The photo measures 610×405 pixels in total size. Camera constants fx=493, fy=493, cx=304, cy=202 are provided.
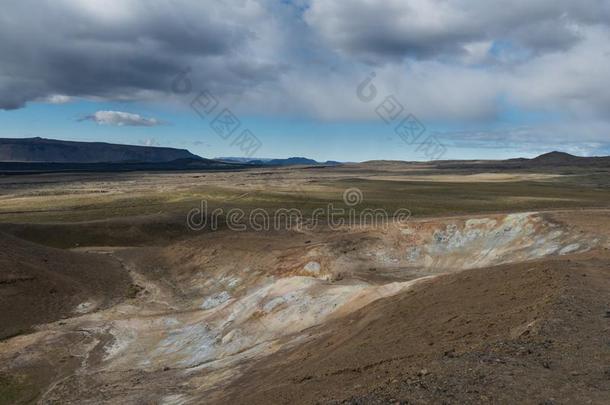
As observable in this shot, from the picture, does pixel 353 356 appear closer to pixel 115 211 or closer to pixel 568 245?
pixel 568 245

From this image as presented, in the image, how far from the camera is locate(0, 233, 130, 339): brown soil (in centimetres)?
3550

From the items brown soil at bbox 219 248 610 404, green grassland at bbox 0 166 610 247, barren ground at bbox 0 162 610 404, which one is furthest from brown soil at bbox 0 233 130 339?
brown soil at bbox 219 248 610 404

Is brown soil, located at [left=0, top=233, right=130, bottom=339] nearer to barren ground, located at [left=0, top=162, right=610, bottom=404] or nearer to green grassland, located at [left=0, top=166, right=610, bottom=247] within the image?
barren ground, located at [left=0, top=162, right=610, bottom=404]

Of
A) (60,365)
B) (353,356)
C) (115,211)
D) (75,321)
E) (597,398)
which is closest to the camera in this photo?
(597,398)

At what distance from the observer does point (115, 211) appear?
294ft

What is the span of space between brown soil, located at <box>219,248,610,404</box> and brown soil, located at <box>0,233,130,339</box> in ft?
72.3

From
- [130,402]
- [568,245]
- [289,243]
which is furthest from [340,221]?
[130,402]

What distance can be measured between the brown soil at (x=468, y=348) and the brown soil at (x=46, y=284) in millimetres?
22032

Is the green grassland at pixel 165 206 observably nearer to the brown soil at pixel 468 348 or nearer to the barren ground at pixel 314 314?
the barren ground at pixel 314 314

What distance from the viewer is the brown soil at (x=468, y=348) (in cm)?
1157

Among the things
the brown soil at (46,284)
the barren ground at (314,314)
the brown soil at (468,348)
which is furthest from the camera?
the brown soil at (46,284)

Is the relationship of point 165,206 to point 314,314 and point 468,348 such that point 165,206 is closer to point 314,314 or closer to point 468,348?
point 314,314

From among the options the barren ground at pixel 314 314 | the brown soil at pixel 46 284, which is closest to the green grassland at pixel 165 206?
the barren ground at pixel 314 314

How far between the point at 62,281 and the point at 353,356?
33011 mm
